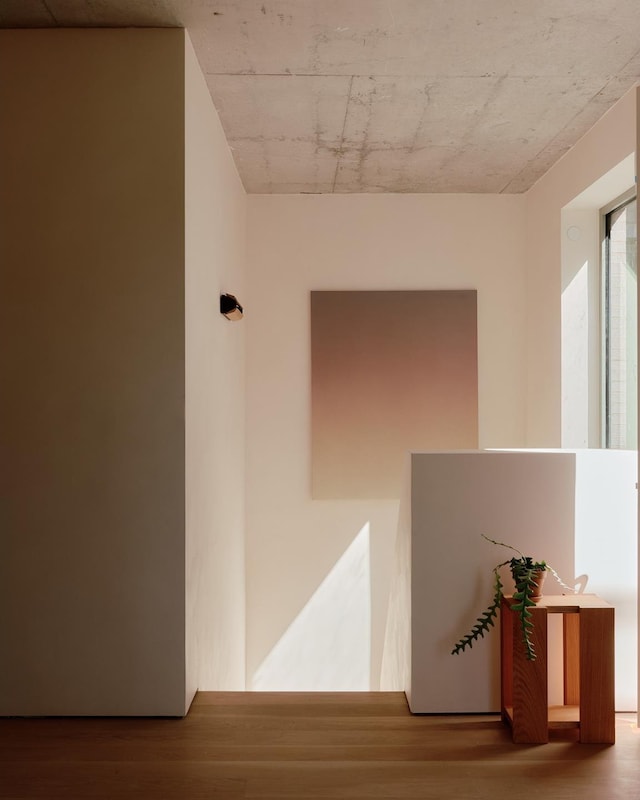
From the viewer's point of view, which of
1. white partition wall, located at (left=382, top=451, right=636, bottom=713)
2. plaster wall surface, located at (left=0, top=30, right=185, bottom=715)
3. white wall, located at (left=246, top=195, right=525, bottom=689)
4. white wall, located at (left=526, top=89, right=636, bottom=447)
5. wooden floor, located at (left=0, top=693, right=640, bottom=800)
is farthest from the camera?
white wall, located at (left=246, top=195, right=525, bottom=689)

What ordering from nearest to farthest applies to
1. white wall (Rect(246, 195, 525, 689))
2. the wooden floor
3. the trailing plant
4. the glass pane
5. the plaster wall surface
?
the wooden floor, the trailing plant, the plaster wall surface, the glass pane, white wall (Rect(246, 195, 525, 689))

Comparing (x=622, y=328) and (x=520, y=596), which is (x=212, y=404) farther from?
(x=622, y=328)

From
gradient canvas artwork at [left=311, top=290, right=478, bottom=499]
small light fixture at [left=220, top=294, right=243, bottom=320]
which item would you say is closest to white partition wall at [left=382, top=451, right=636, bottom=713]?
small light fixture at [left=220, top=294, right=243, bottom=320]

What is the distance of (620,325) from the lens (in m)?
4.28

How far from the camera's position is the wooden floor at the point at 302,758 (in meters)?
2.35

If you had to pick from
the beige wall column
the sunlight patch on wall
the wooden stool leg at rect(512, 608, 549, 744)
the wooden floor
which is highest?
the beige wall column

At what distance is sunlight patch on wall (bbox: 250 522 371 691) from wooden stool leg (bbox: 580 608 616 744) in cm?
256

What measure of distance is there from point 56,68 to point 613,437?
3.40 m

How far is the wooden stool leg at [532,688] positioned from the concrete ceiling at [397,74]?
2193mm

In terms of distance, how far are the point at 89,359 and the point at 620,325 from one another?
9.73ft

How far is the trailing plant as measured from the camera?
2686 mm

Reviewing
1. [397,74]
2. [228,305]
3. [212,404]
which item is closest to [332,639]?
[212,404]

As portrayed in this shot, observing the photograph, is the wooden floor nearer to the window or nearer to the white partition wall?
the white partition wall

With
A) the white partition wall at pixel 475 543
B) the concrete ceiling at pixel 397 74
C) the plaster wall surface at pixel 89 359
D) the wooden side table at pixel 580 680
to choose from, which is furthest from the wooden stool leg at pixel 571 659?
the concrete ceiling at pixel 397 74
